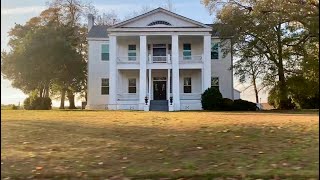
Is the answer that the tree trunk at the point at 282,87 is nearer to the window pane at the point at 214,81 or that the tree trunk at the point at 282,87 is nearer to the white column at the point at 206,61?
the window pane at the point at 214,81

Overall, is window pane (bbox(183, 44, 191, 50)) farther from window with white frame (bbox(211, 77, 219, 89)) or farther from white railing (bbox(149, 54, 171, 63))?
window with white frame (bbox(211, 77, 219, 89))

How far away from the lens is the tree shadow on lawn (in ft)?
23.4

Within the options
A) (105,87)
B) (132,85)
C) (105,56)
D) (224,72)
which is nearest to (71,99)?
(105,87)

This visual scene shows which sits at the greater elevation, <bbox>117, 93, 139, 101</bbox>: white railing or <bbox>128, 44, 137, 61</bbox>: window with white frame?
<bbox>128, 44, 137, 61</bbox>: window with white frame

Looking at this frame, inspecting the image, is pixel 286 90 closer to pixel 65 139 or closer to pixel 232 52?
pixel 232 52

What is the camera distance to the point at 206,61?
3238cm

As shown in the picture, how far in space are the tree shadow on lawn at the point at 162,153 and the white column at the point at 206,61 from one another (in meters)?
20.2

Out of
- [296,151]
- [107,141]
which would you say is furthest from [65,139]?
[296,151]

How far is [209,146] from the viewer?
919 centimetres

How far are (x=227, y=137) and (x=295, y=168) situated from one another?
3282 millimetres

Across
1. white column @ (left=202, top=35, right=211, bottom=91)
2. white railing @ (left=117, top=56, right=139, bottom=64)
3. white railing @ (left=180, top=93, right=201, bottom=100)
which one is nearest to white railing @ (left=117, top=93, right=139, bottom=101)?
white railing @ (left=117, top=56, right=139, bottom=64)

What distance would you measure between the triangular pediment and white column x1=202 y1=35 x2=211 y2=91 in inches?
45.2

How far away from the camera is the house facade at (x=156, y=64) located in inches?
1261

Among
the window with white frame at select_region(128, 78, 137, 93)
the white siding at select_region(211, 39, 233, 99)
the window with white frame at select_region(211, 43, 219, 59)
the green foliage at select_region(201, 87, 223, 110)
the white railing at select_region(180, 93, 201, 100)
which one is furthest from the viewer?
the window with white frame at select_region(211, 43, 219, 59)
